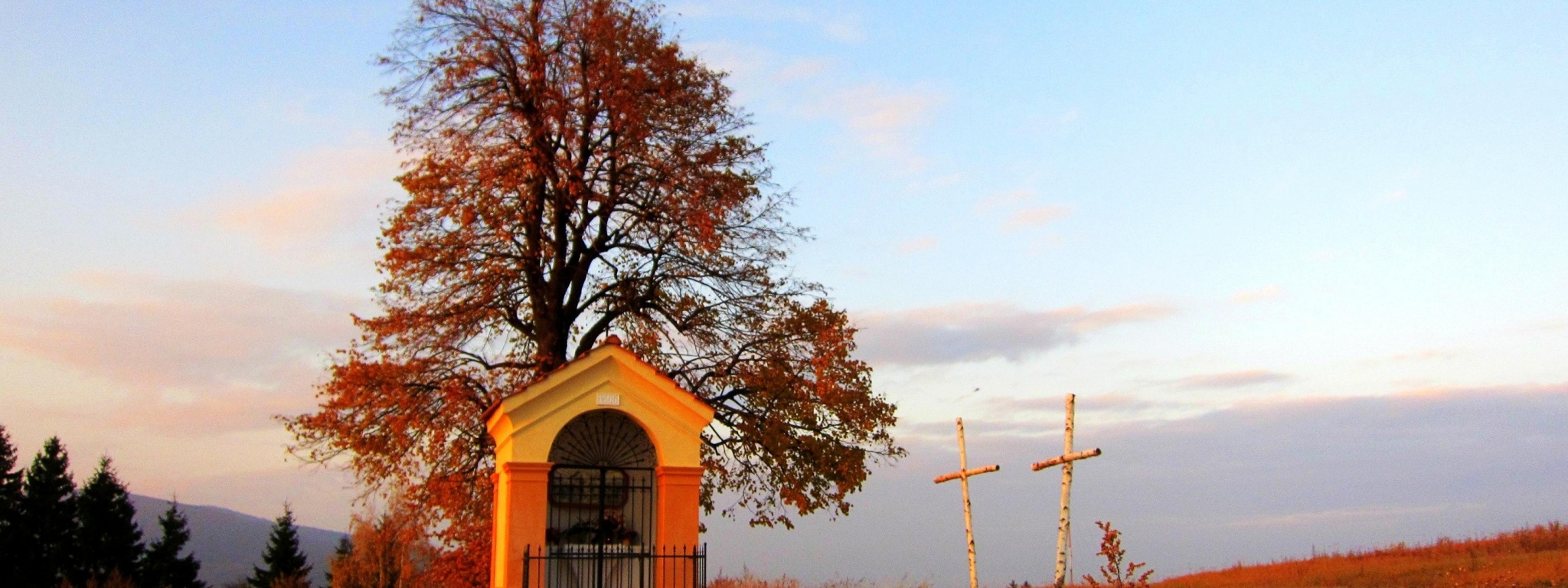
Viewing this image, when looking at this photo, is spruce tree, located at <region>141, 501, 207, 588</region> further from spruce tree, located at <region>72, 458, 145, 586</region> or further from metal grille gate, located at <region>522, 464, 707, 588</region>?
metal grille gate, located at <region>522, 464, 707, 588</region>

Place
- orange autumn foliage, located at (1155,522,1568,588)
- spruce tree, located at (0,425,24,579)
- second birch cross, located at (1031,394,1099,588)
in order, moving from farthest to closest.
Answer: spruce tree, located at (0,425,24,579) < orange autumn foliage, located at (1155,522,1568,588) < second birch cross, located at (1031,394,1099,588)

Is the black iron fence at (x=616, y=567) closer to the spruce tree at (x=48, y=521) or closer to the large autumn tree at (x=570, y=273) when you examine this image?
the large autumn tree at (x=570, y=273)

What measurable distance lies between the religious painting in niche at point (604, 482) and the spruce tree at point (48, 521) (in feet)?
120

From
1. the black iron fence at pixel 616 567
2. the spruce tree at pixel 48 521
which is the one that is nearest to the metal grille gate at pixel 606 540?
the black iron fence at pixel 616 567

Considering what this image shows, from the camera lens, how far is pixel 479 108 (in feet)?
70.0

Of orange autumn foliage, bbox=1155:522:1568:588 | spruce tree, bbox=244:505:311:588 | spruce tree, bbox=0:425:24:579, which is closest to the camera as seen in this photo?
orange autumn foliage, bbox=1155:522:1568:588

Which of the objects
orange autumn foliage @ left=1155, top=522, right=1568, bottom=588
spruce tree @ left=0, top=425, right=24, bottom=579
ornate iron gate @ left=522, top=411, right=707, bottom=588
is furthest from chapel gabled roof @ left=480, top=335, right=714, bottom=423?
spruce tree @ left=0, top=425, right=24, bottom=579

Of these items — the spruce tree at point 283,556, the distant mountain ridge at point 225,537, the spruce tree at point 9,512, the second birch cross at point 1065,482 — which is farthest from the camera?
the distant mountain ridge at point 225,537

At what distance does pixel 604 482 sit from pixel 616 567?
1039mm

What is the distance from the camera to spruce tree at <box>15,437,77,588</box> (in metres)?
44.8

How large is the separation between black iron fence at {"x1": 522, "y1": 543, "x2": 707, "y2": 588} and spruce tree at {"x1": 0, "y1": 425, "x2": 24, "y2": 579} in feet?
125

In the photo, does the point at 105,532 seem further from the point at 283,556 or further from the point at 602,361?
the point at 602,361

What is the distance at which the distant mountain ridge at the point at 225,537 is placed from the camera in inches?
5492

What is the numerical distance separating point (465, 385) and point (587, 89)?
5174 mm
